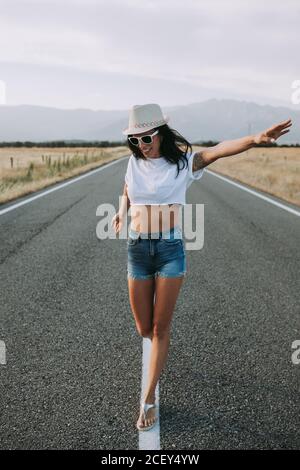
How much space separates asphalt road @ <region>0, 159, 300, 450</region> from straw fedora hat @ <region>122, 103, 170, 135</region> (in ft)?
6.04

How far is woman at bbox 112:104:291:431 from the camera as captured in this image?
3078 millimetres

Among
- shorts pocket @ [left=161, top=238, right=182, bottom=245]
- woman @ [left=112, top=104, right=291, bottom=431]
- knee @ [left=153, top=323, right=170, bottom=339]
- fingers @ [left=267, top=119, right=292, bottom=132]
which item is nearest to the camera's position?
fingers @ [left=267, top=119, right=292, bottom=132]

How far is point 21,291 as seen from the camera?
19.1 feet

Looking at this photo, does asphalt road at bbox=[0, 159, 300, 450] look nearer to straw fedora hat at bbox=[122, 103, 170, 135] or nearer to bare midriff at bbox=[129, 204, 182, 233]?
bare midriff at bbox=[129, 204, 182, 233]

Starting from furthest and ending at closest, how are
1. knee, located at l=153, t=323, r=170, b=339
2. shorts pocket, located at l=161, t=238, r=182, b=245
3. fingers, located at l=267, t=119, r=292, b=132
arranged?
1. knee, located at l=153, t=323, r=170, b=339
2. shorts pocket, located at l=161, t=238, r=182, b=245
3. fingers, located at l=267, t=119, r=292, b=132

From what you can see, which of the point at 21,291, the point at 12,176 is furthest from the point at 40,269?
the point at 12,176

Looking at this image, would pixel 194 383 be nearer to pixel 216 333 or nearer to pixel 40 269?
pixel 216 333

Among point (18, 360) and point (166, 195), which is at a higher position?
point (166, 195)

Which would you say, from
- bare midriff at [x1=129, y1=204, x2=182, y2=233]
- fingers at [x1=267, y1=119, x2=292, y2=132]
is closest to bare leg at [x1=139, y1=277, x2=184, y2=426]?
bare midriff at [x1=129, y1=204, x2=182, y2=233]

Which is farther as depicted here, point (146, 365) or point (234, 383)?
point (146, 365)

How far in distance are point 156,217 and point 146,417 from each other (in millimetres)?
1269

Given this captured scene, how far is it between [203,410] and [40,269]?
3959 mm

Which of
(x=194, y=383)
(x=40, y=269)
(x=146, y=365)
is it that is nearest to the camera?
(x=194, y=383)

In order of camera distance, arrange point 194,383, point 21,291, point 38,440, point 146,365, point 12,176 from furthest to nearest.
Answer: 1. point 12,176
2. point 21,291
3. point 146,365
4. point 194,383
5. point 38,440
